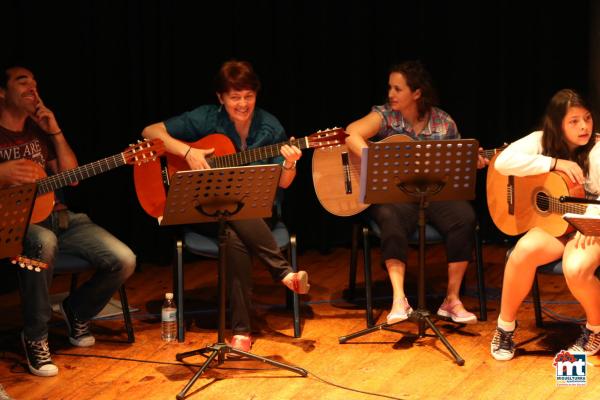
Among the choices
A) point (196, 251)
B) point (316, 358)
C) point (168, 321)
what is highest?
point (196, 251)

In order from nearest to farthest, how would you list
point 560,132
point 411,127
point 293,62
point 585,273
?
point 585,273 → point 560,132 → point 411,127 → point 293,62

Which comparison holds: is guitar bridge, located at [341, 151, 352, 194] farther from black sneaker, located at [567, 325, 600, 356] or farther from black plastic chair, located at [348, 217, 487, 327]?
black sneaker, located at [567, 325, 600, 356]

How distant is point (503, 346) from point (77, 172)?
2228 mm

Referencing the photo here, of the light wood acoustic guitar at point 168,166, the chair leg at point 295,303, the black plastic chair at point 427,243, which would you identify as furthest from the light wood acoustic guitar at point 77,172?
the black plastic chair at point 427,243

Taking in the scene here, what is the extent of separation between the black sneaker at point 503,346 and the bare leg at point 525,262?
0.07 meters

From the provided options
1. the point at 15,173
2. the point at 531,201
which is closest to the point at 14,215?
the point at 15,173

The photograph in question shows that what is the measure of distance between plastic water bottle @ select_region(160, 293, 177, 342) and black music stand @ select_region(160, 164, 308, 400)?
2.02ft

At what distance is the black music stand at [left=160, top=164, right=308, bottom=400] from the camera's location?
13.7 feet

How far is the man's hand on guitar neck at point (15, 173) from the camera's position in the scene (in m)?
4.61

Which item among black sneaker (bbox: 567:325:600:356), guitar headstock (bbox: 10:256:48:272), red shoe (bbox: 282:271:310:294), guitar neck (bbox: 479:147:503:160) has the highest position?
guitar neck (bbox: 479:147:503:160)

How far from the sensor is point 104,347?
4945 millimetres

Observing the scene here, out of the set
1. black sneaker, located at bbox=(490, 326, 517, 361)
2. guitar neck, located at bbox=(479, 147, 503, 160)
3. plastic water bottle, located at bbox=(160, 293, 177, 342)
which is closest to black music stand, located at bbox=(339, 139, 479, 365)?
black sneaker, located at bbox=(490, 326, 517, 361)

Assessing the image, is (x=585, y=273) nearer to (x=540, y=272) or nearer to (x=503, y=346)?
(x=540, y=272)

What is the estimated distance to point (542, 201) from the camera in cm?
472
